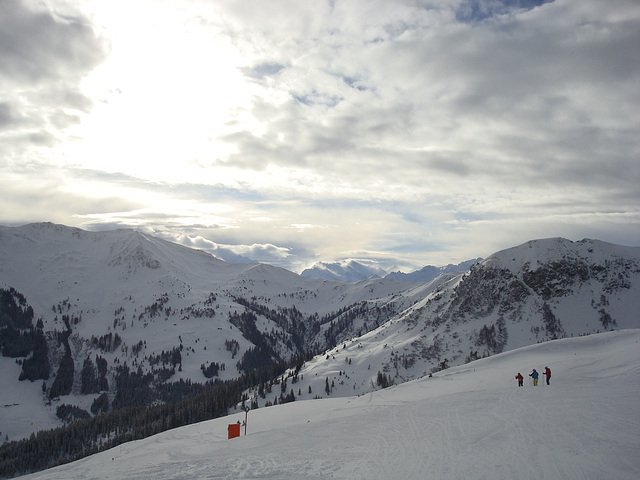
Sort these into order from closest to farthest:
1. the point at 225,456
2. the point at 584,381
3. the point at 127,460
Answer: the point at 225,456 < the point at 127,460 < the point at 584,381

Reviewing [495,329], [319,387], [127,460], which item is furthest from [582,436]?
[495,329]

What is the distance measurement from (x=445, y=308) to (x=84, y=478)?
179393 mm

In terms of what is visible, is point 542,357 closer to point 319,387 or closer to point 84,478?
point 84,478

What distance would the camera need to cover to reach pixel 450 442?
69.6 feet

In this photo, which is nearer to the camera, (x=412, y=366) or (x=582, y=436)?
(x=582, y=436)

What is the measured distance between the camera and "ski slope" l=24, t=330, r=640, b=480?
17.4 metres

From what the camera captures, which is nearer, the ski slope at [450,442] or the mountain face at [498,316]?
the ski slope at [450,442]

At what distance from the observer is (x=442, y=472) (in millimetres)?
17188

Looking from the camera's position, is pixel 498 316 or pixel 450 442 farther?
pixel 498 316

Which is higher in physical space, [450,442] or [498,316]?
[450,442]

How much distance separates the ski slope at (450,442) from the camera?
17359mm

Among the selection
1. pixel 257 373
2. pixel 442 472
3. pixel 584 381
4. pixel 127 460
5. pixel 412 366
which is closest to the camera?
pixel 442 472

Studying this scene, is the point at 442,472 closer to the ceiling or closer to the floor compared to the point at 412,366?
closer to the ceiling

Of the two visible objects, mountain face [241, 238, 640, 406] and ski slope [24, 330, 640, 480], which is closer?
ski slope [24, 330, 640, 480]
